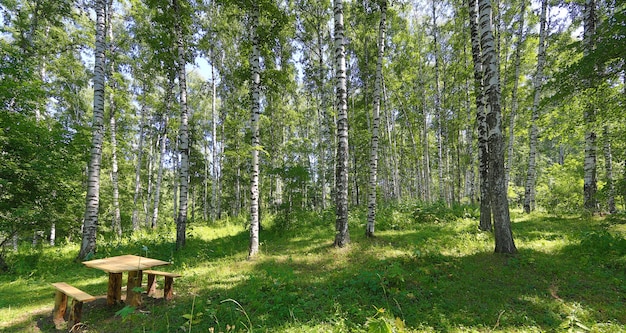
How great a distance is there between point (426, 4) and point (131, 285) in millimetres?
22228

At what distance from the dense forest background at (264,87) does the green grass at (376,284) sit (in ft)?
5.66

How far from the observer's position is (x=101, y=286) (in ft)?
20.0

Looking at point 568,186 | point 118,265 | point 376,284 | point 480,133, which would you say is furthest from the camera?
point 568,186

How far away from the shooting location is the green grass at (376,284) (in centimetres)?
389

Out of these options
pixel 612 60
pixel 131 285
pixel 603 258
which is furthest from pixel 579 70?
pixel 131 285

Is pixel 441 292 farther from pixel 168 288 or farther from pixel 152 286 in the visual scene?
pixel 152 286

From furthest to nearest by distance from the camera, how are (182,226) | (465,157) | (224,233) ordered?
(465,157) < (224,233) < (182,226)

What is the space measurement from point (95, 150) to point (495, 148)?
11611 millimetres

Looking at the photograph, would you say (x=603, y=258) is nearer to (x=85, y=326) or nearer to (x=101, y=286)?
(x=85, y=326)

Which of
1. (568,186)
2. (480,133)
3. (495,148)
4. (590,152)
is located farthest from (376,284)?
(568,186)

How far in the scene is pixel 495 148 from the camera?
243 inches

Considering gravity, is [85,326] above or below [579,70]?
below

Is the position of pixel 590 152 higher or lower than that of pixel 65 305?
higher

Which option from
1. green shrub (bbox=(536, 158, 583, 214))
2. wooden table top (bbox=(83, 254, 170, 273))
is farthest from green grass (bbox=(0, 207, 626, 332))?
green shrub (bbox=(536, 158, 583, 214))
